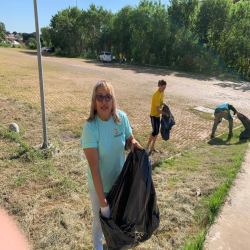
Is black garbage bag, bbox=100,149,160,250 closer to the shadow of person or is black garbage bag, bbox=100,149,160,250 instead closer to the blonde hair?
the blonde hair

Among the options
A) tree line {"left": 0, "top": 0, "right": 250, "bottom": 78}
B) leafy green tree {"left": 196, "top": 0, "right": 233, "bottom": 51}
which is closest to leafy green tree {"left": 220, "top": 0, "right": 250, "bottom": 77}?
tree line {"left": 0, "top": 0, "right": 250, "bottom": 78}

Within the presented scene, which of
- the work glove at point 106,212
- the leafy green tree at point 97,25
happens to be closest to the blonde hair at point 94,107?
the work glove at point 106,212

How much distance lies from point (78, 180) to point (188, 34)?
2772cm

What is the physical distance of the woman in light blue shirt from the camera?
185 cm

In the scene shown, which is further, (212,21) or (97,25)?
(97,25)

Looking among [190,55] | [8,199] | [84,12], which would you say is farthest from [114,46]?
[8,199]

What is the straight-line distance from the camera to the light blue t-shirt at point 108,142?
1.86 metres

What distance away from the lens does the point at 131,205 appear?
1961 millimetres

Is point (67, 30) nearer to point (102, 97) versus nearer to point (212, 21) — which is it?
point (212, 21)

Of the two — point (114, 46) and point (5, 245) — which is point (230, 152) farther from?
point (114, 46)

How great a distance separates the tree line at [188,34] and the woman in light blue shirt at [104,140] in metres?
26.1

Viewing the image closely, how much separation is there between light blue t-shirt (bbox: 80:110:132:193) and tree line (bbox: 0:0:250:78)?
85.8 ft

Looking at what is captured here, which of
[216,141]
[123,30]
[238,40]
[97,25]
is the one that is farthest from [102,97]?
[97,25]

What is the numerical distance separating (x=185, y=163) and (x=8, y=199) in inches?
137
